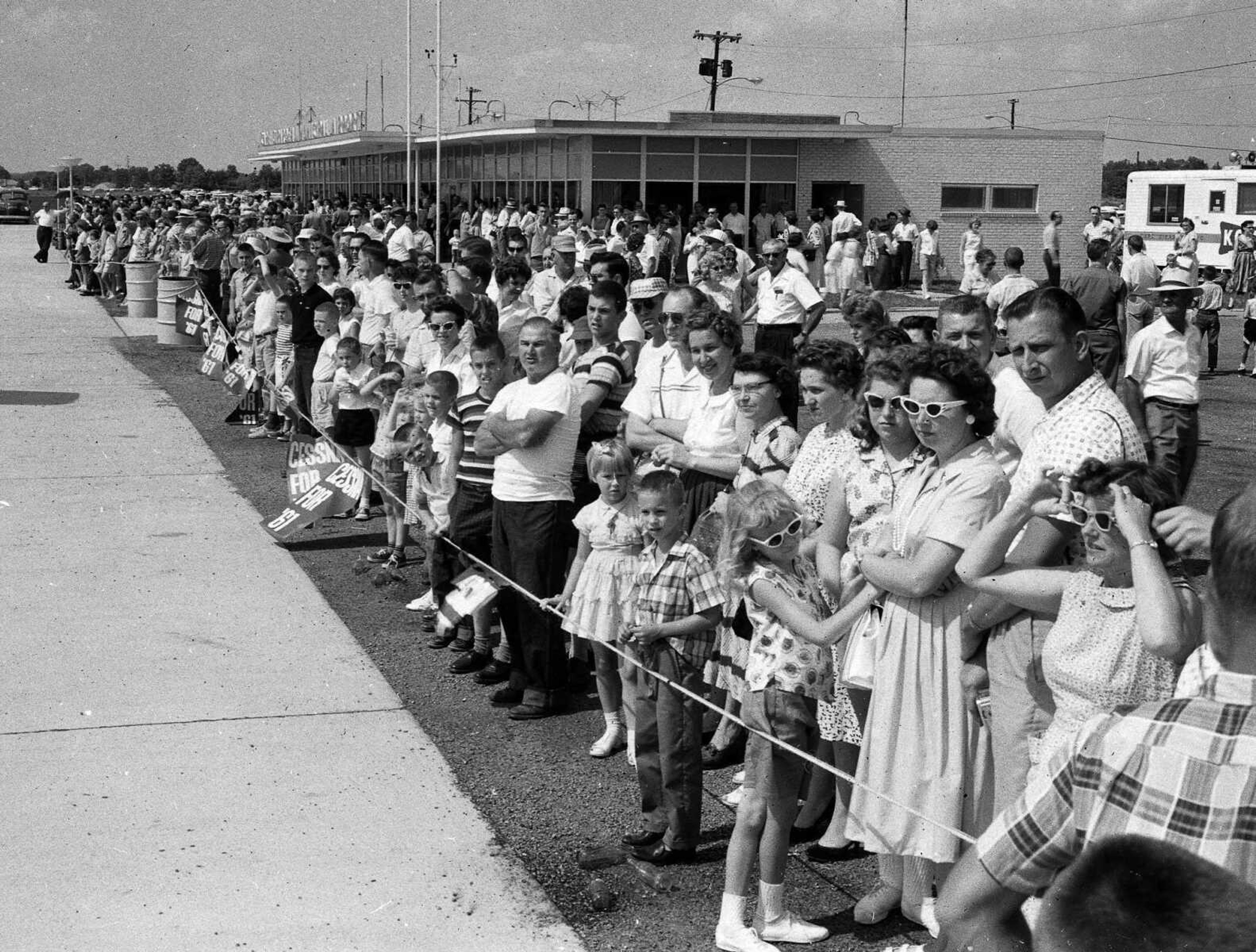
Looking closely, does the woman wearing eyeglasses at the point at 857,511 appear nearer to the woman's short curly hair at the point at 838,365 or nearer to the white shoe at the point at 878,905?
the white shoe at the point at 878,905

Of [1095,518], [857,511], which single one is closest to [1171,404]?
[857,511]

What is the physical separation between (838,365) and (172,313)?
1795 centimetres

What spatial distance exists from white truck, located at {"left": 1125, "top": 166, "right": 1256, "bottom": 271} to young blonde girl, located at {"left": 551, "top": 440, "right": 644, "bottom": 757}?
2873cm

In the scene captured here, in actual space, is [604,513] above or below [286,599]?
above

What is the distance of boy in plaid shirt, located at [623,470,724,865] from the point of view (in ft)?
16.6

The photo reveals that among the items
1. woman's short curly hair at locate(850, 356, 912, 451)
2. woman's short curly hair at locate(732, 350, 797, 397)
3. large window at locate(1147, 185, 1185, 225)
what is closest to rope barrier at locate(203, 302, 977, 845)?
woman's short curly hair at locate(850, 356, 912, 451)

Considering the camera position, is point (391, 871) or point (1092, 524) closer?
point (1092, 524)

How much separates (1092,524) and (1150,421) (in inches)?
235

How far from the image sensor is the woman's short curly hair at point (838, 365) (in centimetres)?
561

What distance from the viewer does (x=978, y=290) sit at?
20859 mm

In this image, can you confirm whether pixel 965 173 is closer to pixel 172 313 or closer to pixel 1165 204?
pixel 1165 204

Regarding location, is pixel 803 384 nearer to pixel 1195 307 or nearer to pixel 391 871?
pixel 391 871

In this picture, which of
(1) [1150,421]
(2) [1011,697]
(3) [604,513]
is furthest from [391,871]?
(1) [1150,421]

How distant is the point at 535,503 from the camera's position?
6738 millimetres
